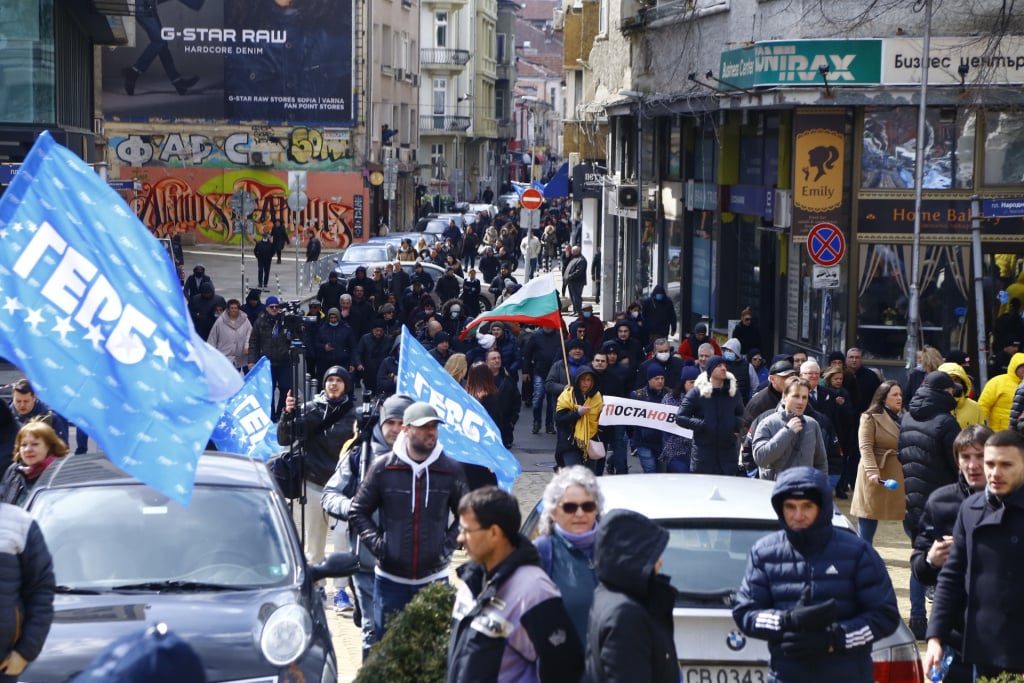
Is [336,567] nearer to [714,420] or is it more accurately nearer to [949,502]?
[949,502]

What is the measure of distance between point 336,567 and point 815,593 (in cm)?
250

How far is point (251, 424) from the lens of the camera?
11695mm

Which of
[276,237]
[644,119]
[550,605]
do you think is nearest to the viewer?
[550,605]

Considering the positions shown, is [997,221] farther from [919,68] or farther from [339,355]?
[339,355]

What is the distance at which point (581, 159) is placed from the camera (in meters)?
46.6

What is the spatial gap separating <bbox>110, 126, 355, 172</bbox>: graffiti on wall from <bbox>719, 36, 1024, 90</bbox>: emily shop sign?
131ft

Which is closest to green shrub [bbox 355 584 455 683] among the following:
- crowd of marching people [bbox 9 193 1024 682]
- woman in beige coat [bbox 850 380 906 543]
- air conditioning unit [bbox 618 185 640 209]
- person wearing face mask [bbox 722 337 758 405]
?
crowd of marching people [bbox 9 193 1024 682]

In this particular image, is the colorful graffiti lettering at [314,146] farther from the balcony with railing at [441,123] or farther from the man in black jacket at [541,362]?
the man in black jacket at [541,362]

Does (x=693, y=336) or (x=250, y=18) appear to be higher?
(x=250, y=18)

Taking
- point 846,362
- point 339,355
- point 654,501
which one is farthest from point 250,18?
point 654,501

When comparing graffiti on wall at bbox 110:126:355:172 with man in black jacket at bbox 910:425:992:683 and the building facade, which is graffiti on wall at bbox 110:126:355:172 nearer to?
the building facade

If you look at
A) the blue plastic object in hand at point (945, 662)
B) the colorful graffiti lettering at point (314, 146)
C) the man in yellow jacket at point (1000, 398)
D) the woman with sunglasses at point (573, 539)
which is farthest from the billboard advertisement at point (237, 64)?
the woman with sunglasses at point (573, 539)

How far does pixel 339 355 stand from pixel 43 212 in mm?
15270

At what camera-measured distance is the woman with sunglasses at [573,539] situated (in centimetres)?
596
